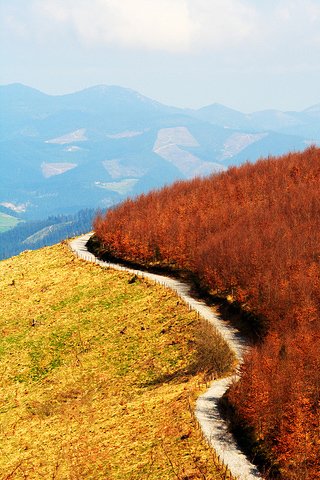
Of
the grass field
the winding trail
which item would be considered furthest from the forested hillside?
the grass field

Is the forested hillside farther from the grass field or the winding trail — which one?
the grass field

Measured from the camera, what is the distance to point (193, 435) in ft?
88.0

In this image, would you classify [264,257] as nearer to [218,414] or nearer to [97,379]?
[97,379]

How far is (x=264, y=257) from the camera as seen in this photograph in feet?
158

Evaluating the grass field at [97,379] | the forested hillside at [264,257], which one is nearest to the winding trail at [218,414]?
the grass field at [97,379]

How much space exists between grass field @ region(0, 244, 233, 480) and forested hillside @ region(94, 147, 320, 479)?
134 inches

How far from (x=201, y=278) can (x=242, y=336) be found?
12893mm

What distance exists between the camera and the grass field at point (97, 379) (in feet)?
88.6

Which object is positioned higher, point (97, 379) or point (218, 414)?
point (218, 414)

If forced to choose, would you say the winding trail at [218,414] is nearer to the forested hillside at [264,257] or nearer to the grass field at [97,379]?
the grass field at [97,379]

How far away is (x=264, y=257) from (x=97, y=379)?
57.5ft

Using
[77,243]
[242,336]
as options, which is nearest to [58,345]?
[242,336]

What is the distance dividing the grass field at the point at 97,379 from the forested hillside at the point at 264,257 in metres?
3.40

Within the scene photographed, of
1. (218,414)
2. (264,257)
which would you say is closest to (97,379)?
(218,414)
